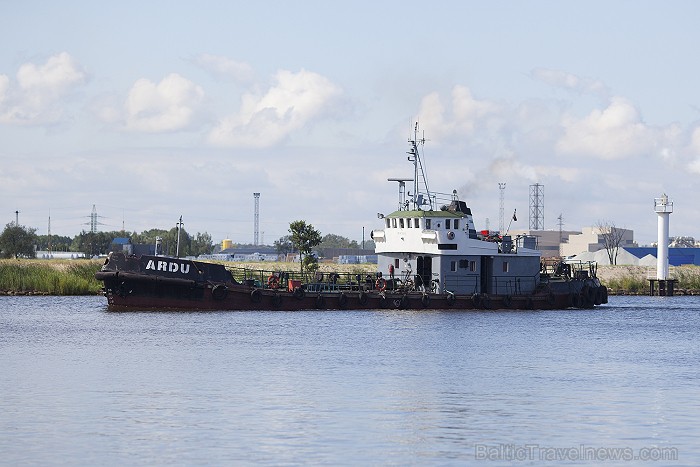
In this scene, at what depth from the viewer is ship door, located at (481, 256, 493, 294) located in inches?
2288

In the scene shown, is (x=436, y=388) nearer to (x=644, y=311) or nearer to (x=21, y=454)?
(x=21, y=454)

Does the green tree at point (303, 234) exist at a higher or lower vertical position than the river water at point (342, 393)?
higher

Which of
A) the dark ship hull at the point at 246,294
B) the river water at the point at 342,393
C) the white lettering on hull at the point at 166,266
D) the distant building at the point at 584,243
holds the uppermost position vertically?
the distant building at the point at 584,243

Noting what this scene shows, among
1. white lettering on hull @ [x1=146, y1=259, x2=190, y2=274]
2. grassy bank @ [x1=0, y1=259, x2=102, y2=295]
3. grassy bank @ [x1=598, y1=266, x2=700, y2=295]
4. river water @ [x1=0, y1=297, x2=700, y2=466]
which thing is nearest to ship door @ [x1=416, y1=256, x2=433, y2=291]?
river water @ [x1=0, y1=297, x2=700, y2=466]

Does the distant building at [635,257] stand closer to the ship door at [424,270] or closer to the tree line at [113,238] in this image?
the tree line at [113,238]

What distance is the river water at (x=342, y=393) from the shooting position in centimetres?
2127

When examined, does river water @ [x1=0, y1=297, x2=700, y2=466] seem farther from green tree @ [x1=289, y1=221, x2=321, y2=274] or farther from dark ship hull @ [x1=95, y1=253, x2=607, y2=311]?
green tree @ [x1=289, y1=221, x2=321, y2=274]

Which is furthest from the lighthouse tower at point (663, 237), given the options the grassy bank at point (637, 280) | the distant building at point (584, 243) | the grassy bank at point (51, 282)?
the distant building at point (584, 243)

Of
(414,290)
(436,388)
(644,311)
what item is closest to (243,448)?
(436,388)

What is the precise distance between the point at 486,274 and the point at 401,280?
Result: 14.0ft

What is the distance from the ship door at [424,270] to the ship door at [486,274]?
2.69 m

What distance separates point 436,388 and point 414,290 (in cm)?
2732

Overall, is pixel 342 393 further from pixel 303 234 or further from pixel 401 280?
pixel 303 234

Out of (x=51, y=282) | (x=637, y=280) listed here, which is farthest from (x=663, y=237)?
(x=51, y=282)
